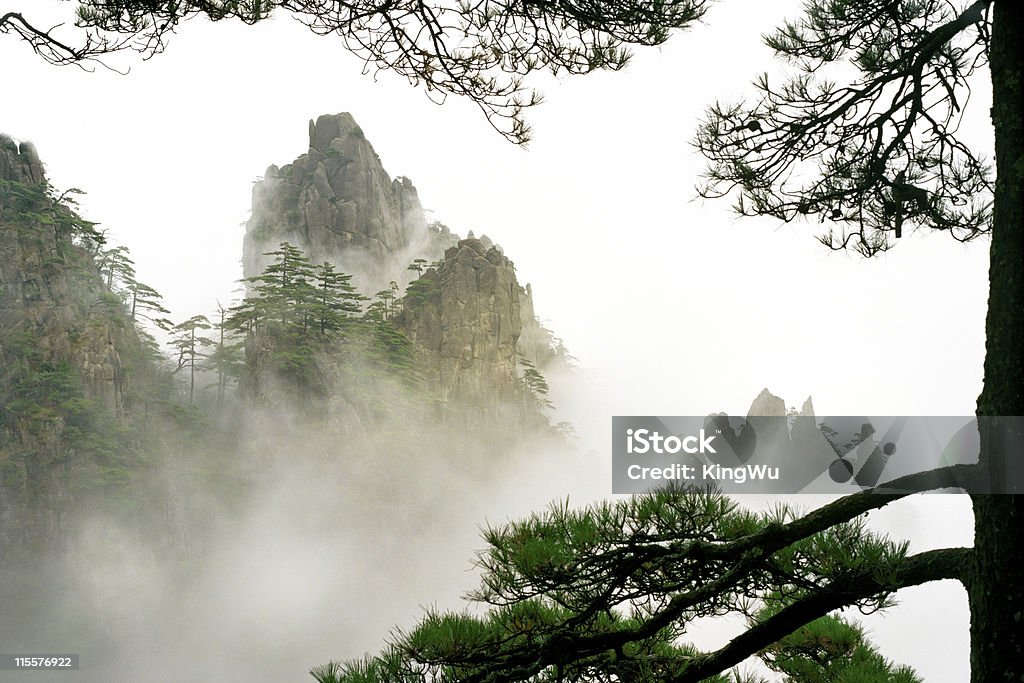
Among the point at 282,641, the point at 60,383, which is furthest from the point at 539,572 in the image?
the point at 282,641

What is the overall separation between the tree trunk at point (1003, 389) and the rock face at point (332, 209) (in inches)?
644

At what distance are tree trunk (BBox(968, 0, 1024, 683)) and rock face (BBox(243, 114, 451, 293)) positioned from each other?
53.6 feet

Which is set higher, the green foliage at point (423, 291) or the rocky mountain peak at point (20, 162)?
the rocky mountain peak at point (20, 162)

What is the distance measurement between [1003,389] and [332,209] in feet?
55.7

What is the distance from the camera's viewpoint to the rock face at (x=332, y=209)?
55.5ft

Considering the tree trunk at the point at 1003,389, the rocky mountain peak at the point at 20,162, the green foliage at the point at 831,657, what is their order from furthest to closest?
1. the rocky mountain peak at the point at 20,162
2. the green foliage at the point at 831,657
3. the tree trunk at the point at 1003,389

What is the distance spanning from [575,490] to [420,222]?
311 inches

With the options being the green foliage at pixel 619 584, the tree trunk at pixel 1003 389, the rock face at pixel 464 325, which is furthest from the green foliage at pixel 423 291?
the tree trunk at pixel 1003 389

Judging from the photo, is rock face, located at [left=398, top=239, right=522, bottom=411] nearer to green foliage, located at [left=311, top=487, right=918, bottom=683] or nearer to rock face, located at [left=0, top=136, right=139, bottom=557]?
rock face, located at [left=0, top=136, right=139, bottom=557]

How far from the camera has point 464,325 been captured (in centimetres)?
1580

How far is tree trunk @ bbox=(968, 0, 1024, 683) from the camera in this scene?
1109 millimetres

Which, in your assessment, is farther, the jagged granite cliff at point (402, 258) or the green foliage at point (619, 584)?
the jagged granite cliff at point (402, 258)

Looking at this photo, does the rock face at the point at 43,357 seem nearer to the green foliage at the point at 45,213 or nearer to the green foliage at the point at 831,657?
the green foliage at the point at 45,213

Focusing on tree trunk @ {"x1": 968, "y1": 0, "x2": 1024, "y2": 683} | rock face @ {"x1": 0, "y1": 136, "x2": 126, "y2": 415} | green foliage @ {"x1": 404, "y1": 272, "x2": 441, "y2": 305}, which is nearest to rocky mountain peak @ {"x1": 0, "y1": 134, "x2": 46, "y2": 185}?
rock face @ {"x1": 0, "y1": 136, "x2": 126, "y2": 415}
